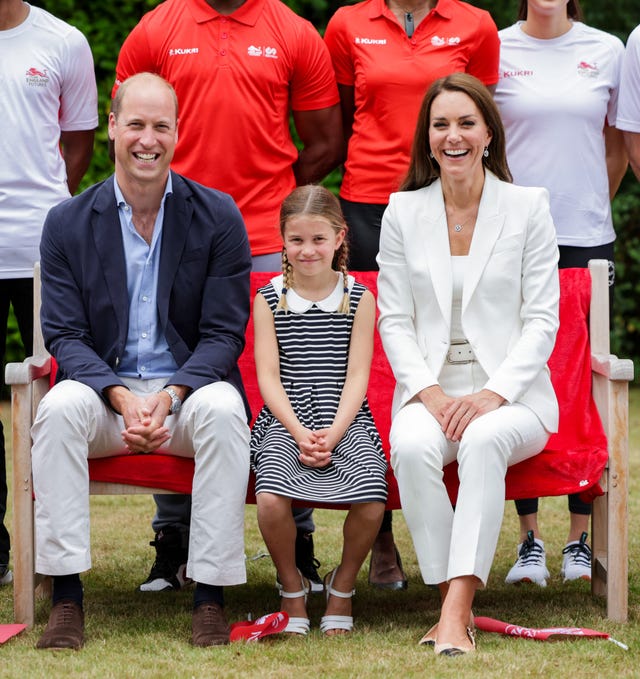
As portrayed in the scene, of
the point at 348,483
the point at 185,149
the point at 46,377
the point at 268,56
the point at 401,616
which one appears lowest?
the point at 401,616

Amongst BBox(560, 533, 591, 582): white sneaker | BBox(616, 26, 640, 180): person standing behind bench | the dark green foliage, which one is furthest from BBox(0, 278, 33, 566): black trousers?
the dark green foliage

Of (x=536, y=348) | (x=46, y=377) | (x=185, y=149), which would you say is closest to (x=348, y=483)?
(x=536, y=348)

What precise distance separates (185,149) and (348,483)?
1.61 meters

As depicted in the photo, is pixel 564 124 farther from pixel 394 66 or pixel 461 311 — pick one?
pixel 461 311

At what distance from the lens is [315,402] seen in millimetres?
4516

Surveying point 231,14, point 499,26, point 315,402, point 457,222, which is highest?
point 499,26

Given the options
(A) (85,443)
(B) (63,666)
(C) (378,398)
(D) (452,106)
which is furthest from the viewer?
(C) (378,398)

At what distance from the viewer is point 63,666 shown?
153 inches

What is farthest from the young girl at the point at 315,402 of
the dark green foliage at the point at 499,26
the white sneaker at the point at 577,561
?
the dark green foliage at the point at 499,26

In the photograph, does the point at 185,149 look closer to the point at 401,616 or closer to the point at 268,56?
the point at 268,56

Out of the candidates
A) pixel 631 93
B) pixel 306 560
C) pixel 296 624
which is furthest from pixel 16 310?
pixel 631 93

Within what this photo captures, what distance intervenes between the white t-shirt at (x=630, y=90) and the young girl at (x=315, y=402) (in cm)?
133

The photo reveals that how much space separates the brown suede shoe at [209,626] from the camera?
412 cm

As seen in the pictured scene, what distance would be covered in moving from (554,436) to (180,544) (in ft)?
5.02
